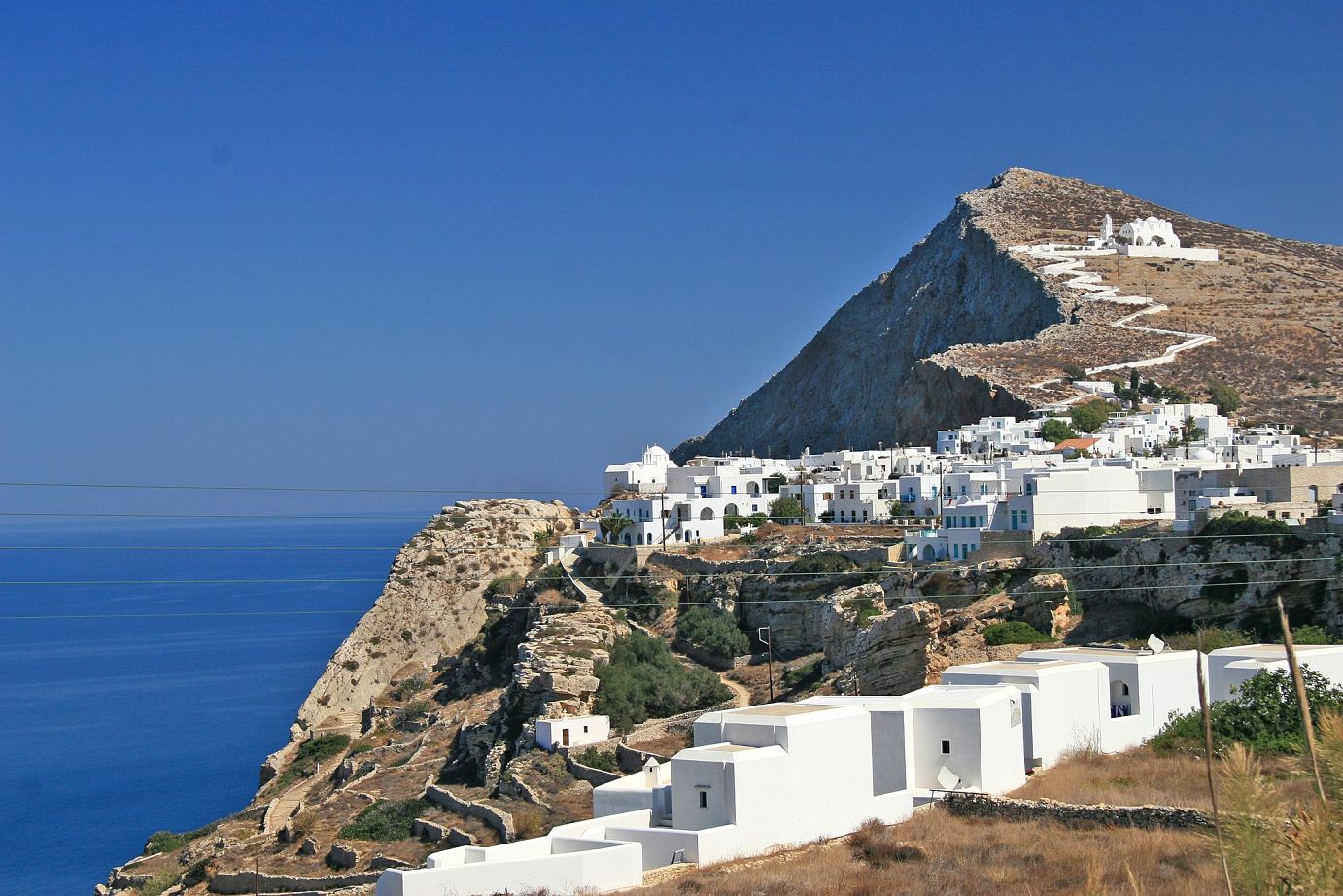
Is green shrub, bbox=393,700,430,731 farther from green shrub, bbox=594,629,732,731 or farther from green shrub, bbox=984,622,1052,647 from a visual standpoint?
green shrub, bbox=984,622,1052,647

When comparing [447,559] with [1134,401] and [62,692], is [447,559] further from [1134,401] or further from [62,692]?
[1134,401]

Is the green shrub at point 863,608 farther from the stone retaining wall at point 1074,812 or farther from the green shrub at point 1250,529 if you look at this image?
the stone retaining wall at point 1074,812

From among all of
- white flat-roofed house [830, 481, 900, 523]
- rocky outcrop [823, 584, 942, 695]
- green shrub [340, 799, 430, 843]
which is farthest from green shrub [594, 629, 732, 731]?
white flat-roofed house [830, 481, 900, 523]

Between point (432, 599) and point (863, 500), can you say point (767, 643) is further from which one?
point (432, 599)

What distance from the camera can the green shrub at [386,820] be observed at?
2703cm

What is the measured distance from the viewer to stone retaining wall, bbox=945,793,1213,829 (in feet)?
53.8

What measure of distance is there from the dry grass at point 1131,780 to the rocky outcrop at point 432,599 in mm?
30801

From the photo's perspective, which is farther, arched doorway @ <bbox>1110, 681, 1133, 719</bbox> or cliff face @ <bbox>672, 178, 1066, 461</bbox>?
cliff face @ <bbox>672, 178, 1066, 461</bbox>

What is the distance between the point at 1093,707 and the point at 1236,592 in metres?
8.87

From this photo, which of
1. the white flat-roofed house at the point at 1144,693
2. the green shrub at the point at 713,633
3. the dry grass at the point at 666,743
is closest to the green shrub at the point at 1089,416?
the green shrub at the point at 713,633

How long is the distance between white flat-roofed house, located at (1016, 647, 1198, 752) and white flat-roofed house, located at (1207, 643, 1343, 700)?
45 centimetres

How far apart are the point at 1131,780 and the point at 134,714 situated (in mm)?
53183

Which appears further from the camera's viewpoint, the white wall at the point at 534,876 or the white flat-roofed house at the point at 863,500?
the white flat-roofed house at the point at 863,500

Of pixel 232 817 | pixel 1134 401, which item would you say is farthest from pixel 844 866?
pixel 1134 401
